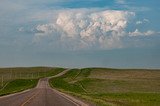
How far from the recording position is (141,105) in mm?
33062

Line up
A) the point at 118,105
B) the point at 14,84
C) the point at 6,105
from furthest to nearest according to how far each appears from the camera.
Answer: the point at 14,84
the point at 6,105
the point at 118,105

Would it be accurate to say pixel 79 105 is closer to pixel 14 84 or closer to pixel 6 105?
pixel 6 105

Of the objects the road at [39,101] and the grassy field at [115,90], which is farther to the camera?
the grassy field at [115,90]

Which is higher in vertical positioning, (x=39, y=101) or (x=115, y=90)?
(x=39, y=101)

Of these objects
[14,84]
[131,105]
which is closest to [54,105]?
[131,105]

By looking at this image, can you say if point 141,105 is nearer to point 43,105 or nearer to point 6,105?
point 43,105

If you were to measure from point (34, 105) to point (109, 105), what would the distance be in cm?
582

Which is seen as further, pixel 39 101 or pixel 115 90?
pixel 115 90

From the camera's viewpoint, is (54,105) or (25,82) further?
(25,82)

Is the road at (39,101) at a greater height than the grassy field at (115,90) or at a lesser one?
greater

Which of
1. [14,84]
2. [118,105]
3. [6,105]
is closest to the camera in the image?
[118,105]

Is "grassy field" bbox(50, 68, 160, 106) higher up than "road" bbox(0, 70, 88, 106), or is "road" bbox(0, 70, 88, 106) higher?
"road" bbox(0, 70, 88, 106)

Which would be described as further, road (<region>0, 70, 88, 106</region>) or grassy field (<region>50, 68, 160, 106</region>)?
grassy field (<region>50, 68, 160, 106</region>)

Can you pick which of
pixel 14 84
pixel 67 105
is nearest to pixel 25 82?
pixel 14 84
